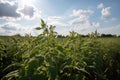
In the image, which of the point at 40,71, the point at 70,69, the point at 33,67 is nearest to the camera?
the point at 33,67

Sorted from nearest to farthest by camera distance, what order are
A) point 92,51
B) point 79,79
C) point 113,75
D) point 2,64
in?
point 79,79 < point 92,51 < point 2,64 < point 113,75

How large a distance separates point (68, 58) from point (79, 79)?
13.5 inches

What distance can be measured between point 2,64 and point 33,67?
8.79 feet

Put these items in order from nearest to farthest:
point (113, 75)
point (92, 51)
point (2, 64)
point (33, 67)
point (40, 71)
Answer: point (33, 67) < point (40, 71) < point (92, 51) < point (2, 64) < point (113, 75)

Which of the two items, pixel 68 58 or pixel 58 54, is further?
pixel 68 58

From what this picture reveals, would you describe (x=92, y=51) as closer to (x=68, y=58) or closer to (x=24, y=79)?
(x=68, y=58)

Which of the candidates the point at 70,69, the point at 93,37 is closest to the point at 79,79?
the point at 70,69

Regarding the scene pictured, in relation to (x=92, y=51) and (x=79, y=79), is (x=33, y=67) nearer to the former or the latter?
(x=79, y=79)

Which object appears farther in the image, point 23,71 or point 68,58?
A: point 68,58

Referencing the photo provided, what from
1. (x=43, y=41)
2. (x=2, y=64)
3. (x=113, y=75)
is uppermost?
(x=43, y=41)

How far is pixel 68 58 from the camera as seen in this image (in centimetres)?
315

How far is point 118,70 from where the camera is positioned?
7641 millimetres

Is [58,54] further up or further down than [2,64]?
further up

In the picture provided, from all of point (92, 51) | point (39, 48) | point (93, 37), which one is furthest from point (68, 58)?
point (93, 37)
